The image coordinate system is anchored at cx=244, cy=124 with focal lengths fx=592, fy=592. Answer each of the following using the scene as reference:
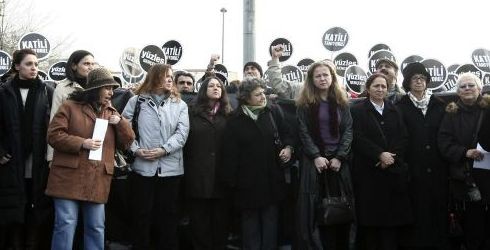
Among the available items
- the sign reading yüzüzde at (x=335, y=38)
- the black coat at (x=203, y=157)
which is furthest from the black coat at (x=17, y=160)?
the sign reading yüzüzde at (x=335, y=38)

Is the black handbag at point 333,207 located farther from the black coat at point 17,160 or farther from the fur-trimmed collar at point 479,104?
the black coat at point 17,160

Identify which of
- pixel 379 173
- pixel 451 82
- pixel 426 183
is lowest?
pixel 426 183

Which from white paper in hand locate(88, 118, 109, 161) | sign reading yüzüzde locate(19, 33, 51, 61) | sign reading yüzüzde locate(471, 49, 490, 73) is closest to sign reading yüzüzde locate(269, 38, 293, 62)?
sign reading yüzüzde locate(471, 49, 490, 73)

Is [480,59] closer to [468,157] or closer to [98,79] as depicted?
[468,157]

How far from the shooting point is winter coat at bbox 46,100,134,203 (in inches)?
206

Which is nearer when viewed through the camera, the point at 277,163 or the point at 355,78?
the point at 277,163

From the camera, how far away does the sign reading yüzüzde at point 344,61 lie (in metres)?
11.1

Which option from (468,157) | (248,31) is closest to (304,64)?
(248,31)

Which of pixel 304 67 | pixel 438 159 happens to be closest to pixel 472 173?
pixel 438 159

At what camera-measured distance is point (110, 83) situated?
18.1 ft

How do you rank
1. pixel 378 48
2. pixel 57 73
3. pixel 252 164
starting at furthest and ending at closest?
pixel 57 73
pixel 378 48
pixel 252 164

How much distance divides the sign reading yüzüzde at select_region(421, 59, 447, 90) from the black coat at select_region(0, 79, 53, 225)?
601 centimetres

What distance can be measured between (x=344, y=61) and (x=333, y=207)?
227 inches

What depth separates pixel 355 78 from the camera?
10.3 meters
